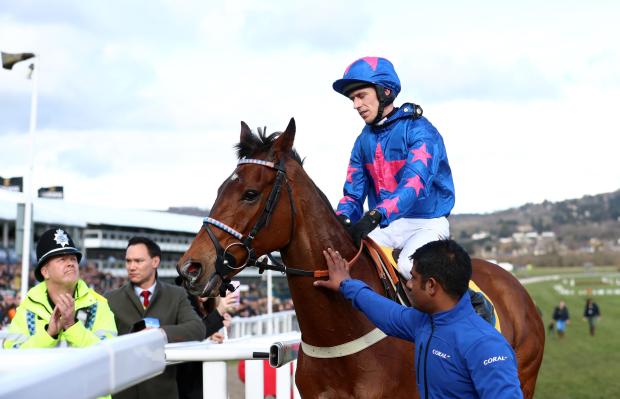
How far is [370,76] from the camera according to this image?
385 cm

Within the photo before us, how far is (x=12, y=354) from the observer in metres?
0.96

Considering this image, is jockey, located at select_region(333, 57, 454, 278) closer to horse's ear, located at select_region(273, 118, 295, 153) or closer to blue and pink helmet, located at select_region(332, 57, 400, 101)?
blue and pink helmet, located at select_region(332, 57, 400, 101)

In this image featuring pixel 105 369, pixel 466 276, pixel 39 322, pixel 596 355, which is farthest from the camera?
pixel 596 355

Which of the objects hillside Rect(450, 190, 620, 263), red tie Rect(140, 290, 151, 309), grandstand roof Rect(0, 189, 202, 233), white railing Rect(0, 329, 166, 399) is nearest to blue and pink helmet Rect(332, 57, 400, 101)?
red tie Rect(140, 290, 151, 309)

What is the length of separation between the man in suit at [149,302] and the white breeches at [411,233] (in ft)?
4.44

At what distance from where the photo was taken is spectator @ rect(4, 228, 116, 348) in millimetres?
3221

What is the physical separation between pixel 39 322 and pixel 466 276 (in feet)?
6.00

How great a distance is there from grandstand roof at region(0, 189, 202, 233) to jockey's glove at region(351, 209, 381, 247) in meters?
31.3

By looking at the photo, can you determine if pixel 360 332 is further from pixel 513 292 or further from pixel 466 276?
pixel 513 292

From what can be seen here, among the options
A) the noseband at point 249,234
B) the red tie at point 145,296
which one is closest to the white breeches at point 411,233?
the noseband at point 249,234

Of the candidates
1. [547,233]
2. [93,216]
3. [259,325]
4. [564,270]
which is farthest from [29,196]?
[547,233]

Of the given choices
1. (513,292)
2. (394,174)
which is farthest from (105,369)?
(513,292)

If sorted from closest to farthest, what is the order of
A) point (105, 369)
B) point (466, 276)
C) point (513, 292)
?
1. point (105, 369)
2. point (466, 276)
3. point (513, 292)

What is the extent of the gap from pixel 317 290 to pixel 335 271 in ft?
0.40
